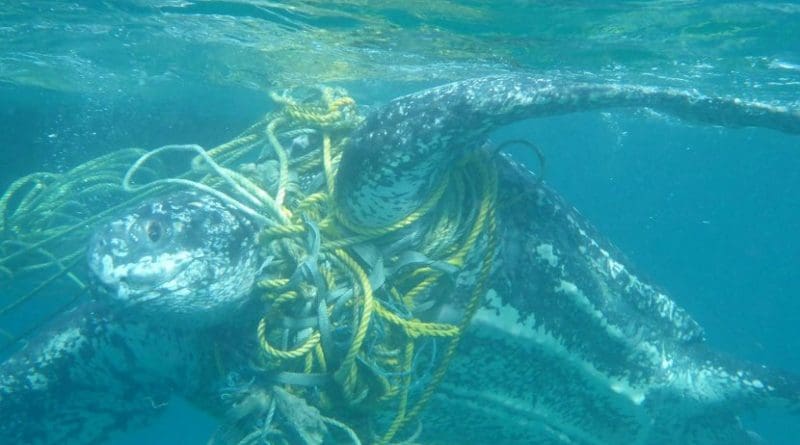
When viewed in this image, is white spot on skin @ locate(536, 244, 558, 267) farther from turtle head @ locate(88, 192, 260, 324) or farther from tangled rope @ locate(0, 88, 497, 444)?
turtle head @ locate(88, 192, 260, 324)

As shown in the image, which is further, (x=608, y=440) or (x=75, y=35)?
(x=75, y=35)

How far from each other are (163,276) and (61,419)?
3.00m

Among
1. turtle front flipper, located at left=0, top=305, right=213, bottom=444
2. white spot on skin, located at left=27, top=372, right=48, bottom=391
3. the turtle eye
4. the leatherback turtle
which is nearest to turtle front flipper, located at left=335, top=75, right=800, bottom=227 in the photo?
the leatherback turtle

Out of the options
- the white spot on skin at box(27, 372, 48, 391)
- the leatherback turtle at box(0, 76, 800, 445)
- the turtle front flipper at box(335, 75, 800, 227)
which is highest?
the turtle front flipper at box(335, 75, 800, 227)

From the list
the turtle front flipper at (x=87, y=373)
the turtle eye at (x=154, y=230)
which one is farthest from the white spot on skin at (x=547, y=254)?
the turtle eye at (x=154, y=230)

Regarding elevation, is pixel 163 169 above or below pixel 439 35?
below

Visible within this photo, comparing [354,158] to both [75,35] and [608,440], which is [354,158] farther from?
[75,35]

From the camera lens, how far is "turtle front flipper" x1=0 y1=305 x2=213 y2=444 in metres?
4.64

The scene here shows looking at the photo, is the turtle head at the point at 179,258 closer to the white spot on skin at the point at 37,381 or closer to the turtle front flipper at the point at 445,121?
the turtle front flipper at the point at 445,121

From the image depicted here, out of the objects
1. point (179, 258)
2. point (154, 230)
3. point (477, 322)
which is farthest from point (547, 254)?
point (154, 230)

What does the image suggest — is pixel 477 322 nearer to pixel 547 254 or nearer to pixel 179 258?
pixel 547 254

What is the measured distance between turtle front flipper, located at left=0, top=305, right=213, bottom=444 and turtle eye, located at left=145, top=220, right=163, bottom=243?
49.1 inches

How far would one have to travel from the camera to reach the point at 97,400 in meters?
5.28

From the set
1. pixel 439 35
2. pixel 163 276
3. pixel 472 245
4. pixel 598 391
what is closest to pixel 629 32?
pixel 439 35
